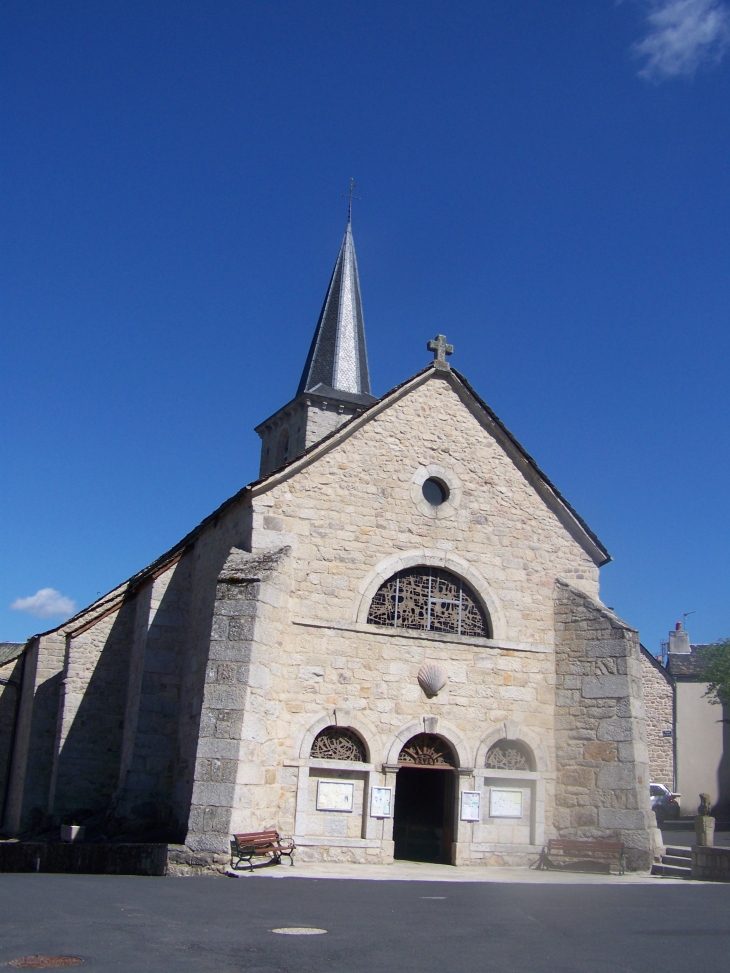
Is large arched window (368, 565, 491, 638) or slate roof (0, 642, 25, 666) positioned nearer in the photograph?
large arched window (368, 565, 491, 638)

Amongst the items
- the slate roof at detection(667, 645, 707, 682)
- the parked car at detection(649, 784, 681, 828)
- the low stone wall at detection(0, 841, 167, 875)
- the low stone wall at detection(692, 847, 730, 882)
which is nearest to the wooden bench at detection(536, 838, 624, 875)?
the low stone wall at detection(692, 847, 730, 882)

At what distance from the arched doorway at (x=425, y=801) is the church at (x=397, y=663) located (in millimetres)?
33

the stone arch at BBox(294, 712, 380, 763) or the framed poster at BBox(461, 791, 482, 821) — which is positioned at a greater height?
the stone arch at BBox(294, 712, 380, 763)

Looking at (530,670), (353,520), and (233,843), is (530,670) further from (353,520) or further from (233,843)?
(233,843)

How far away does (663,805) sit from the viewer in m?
24.2

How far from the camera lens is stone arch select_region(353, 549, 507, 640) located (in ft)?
44.5

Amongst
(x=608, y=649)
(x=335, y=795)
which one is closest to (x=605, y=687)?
(x=608, y=649)

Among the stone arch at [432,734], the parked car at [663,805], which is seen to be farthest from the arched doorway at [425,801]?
the parked car at [663,805]

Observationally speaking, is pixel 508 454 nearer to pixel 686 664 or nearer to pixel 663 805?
pixel 663 805

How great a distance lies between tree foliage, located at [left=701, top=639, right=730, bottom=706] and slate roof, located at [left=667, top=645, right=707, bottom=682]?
36 cm

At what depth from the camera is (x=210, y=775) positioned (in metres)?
11.0

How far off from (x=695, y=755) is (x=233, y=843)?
2289 cm

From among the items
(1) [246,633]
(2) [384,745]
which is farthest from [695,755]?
(1) [246,633]

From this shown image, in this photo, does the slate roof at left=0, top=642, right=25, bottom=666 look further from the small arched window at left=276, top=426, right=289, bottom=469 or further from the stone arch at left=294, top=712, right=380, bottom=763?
the stone arch at left=294, top=712, right=380, bottom=763
